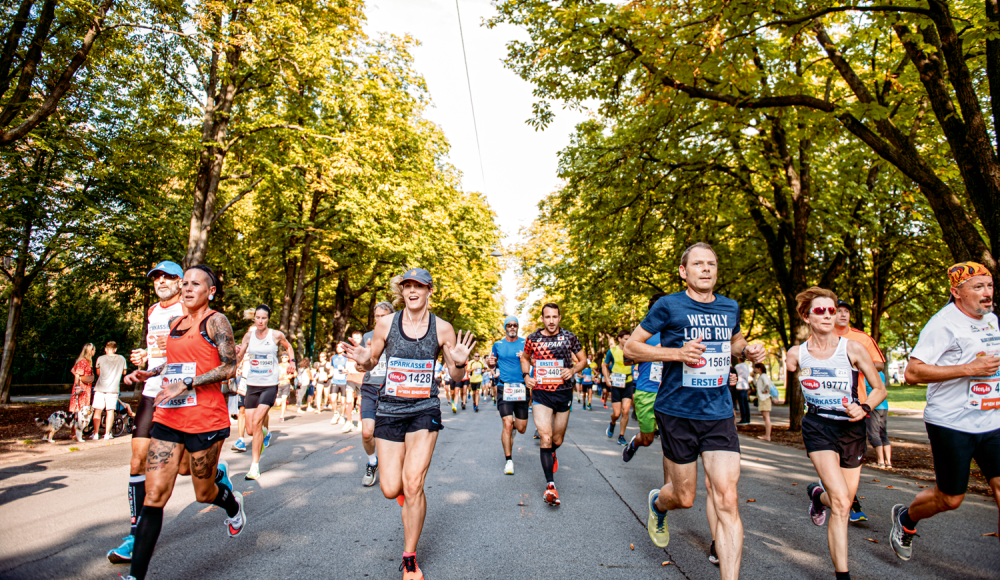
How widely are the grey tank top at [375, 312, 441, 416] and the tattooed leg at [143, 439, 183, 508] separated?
50.2 inches

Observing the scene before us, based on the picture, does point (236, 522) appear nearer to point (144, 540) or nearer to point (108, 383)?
point (144, 540)

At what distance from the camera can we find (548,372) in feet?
20.8

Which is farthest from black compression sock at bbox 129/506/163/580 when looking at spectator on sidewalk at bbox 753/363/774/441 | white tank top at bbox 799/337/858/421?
spectator on sidewalk at bbox 753/363/774/441

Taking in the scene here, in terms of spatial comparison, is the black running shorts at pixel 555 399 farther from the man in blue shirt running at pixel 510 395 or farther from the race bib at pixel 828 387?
Answer: the race bib at pixel 828 387

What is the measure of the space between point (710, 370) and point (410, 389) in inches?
79.1

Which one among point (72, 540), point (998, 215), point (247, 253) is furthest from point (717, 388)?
point (247, 253)

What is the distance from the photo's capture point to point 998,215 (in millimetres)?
6566

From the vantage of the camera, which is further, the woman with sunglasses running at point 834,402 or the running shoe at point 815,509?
the running shoe at point 815,509

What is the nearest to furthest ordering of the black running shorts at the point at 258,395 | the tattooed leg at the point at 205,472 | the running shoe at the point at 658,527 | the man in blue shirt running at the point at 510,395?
the tattooed leg at the point at 205,472 → the running shoe at the point at 658,527 → the black running shorts at the point at 258,395 → the man in blue shirt running at the point at 510,395

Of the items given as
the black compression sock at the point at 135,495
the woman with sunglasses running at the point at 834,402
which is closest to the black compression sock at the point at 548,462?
the woman with sunglasses running at the point at 834,402

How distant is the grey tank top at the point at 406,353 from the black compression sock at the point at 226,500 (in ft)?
4.41

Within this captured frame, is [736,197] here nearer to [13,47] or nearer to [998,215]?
[998,215]

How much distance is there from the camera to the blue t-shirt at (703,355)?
11.8 feet

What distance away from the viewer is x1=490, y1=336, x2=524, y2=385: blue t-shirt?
25.5 ft
